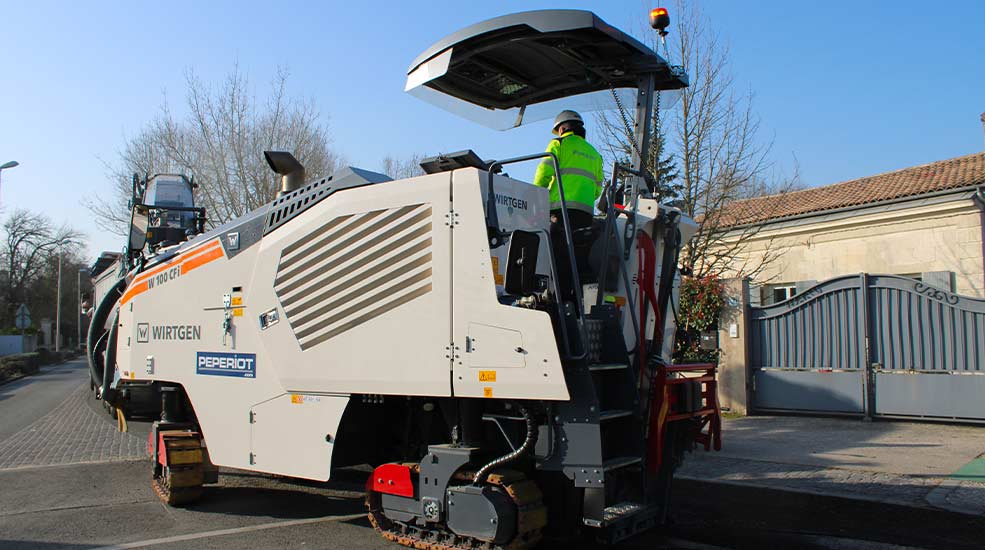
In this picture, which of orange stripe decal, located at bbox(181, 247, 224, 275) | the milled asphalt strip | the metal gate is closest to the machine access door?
the milled asphalt strip

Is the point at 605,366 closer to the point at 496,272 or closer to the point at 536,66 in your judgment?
the point at 496,272

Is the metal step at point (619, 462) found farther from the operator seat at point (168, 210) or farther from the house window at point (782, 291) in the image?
the house window at point (782, 291)

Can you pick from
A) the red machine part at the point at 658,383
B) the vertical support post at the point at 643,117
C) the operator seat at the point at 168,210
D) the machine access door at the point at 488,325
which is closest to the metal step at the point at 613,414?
the red machine part at the point at 658,383

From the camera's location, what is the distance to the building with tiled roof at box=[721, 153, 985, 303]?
16859mm

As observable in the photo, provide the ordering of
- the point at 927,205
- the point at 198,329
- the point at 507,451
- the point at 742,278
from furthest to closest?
the point at 927,205 → the point at 742,278 → the point at 198,329 → the point at 507,451

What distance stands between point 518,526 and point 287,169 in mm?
4098

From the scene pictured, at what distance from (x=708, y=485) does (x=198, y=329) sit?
5545mm

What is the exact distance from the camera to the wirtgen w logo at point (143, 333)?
7.85 metres

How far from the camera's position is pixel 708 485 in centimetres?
820

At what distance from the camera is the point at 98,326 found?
31.7 ft

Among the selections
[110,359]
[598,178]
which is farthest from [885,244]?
[110,359]

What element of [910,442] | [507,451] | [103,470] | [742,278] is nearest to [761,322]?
[742,278]

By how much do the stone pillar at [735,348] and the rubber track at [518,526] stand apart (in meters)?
9.01

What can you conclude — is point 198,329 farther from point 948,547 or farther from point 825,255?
point 825,255
